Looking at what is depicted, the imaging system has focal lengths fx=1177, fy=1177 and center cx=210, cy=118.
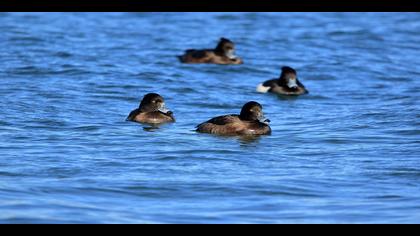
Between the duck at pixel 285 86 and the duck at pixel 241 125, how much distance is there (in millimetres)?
5103

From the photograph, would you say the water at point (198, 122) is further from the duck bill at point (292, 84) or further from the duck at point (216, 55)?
the duck bill at point (292, 84)

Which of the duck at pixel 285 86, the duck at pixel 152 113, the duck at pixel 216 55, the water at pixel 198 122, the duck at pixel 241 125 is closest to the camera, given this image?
the water at pixel 198 122

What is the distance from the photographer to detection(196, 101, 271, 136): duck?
1784cm

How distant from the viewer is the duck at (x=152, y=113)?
18.9 metres

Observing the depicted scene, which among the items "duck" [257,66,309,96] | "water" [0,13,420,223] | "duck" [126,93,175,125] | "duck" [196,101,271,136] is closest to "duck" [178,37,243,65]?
"water" [0,13,420,223]

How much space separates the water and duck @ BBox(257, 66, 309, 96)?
0.28 m

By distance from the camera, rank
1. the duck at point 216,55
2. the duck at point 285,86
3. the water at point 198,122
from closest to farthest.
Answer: the water at point 198,122
the duck at point 285,86
the duck at point 216,55

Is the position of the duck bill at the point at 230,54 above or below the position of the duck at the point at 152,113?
above

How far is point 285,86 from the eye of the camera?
76.7 feet

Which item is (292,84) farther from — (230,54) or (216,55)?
(216,55)

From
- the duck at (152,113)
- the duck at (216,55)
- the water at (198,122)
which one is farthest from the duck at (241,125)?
the duck at (216,55)

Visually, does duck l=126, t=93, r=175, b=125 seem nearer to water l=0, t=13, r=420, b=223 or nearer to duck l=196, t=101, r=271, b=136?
water l=0, t=13, r=420, b=223
